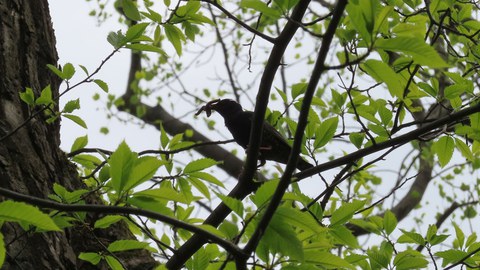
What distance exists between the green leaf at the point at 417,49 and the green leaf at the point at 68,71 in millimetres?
1342

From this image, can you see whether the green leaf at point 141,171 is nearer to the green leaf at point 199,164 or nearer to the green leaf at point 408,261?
the green leaf at point 199,164

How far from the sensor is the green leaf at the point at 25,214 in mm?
1220

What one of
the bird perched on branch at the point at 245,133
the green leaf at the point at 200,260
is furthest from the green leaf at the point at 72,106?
the bird perched on branch at the point at 245,133

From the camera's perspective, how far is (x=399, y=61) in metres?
1.86

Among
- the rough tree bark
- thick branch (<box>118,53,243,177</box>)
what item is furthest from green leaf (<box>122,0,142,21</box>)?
thick branch (<box>118,53,243,177</box>)

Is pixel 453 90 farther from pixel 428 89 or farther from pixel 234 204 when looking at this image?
pixel 234 204

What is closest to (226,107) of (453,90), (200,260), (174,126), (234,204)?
(453,90)

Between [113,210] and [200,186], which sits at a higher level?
[200,186]

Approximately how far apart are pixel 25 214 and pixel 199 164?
79 centimetres

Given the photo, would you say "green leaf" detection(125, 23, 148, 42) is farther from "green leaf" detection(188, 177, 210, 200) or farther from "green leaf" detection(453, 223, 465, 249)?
"green leaf" detection(453, 223, 465, 249)

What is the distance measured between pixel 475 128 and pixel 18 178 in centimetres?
166

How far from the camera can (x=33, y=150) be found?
7.70ft

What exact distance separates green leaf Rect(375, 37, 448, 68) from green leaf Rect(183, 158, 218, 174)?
78 centimetres

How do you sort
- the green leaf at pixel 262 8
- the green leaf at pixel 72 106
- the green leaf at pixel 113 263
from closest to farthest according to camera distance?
the green leaf at pixel 262 8 → the green leaf at pixel 113 263 → the green leaf at pixel 72 106
